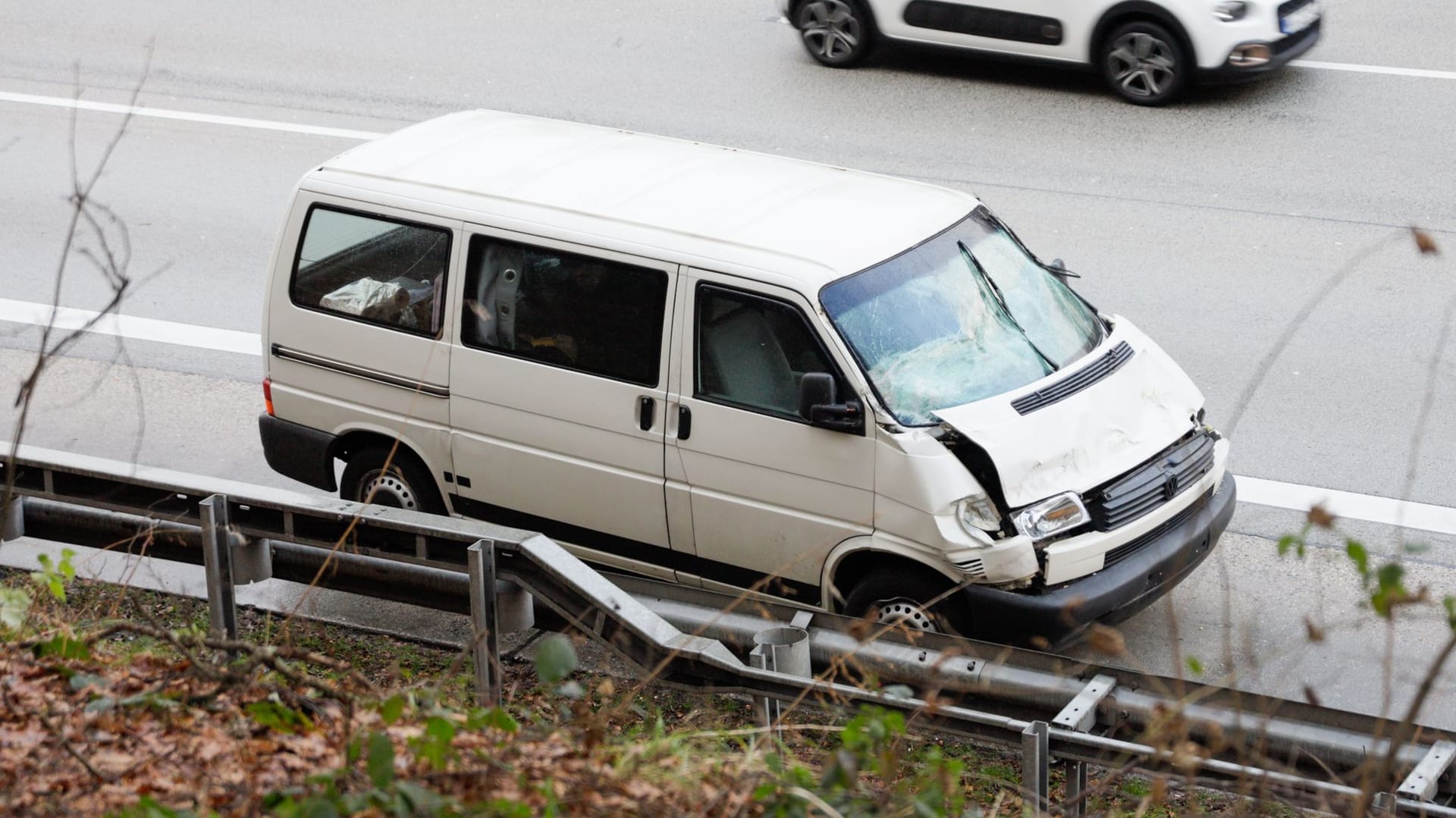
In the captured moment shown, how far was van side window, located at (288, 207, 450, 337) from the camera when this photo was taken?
23.7 ft

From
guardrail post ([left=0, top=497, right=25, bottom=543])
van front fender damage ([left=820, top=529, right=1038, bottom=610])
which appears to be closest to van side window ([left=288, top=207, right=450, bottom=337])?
guardrail post ([left=0, top=497, right=25, bottom=543])

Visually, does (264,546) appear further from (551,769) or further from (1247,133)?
(1247,133)

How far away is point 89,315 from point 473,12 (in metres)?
7.33

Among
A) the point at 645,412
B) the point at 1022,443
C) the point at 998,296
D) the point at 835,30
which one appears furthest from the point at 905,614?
the point at 835,30

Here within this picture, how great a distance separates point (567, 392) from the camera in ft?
22.7

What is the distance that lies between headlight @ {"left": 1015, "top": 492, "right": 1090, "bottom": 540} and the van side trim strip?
275 cm

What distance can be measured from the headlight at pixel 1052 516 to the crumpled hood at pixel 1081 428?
41mm

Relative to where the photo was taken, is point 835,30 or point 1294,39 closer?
point 1294,39

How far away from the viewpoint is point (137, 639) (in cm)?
693

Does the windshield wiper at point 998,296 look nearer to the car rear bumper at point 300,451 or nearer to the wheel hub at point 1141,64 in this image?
the car rear bumper at point 300,451

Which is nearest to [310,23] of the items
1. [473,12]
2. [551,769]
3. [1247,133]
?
[473,12]

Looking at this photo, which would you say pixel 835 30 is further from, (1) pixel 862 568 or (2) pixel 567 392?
(1) pixel 862 568

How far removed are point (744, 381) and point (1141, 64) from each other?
8.12 metres

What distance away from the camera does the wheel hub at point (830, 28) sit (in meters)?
14.6
